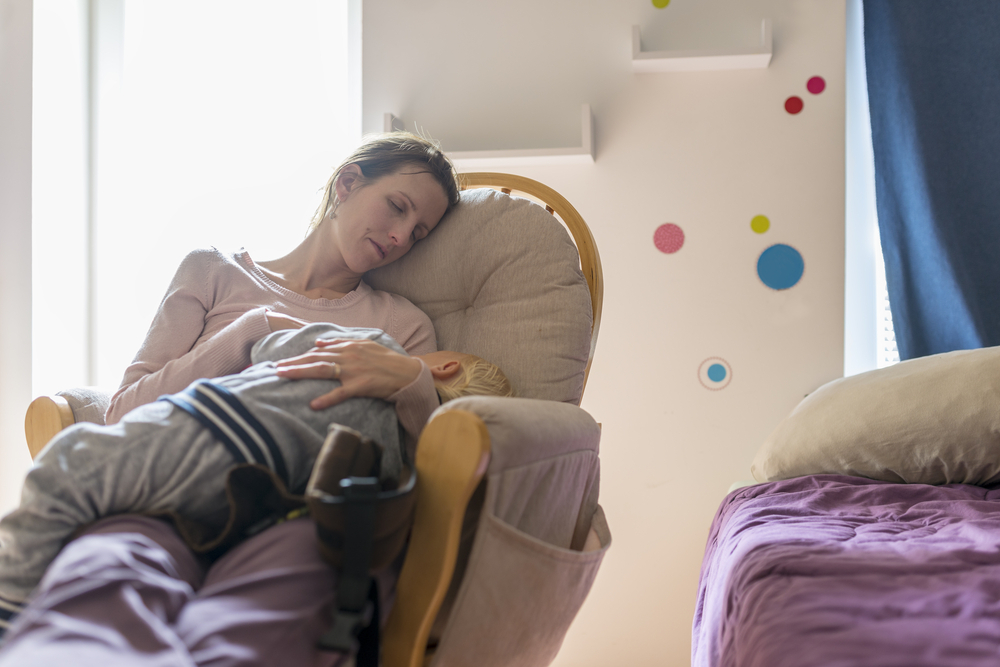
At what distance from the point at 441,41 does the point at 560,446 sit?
1.68 metres

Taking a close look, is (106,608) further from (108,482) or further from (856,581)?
(856,581)

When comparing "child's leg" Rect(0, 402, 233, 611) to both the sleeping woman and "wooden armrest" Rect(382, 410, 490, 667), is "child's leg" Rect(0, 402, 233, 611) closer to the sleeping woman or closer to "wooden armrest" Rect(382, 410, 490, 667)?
the sleeping woman

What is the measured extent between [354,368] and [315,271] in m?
0.49

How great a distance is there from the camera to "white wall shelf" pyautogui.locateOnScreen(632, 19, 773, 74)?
1895 mm

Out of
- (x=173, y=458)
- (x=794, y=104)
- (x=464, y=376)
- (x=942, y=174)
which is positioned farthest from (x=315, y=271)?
(x=942, y=174)

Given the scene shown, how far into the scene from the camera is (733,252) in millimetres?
1966

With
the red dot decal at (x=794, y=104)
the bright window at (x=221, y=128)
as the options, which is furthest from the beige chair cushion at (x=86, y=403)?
the red dot decal at (x=794, y=104)

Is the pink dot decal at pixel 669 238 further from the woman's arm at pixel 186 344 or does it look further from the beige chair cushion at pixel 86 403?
the beige chair cushion at pixel 86 403

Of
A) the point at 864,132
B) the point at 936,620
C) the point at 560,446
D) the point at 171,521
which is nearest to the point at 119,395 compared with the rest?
the point at 171,521

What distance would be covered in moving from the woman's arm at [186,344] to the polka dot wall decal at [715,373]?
1.33 metres

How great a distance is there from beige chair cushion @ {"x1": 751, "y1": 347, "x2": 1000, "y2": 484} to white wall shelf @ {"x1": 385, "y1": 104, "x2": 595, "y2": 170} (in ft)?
3.09

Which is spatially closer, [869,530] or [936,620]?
[936,620]

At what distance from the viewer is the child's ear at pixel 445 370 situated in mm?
1004

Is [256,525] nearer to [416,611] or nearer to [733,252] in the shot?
[416,611]
